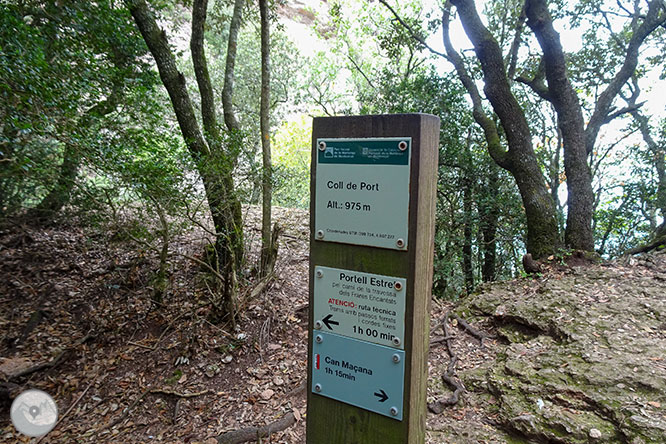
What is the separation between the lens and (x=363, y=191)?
1.39 m

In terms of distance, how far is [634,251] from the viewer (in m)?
6.21

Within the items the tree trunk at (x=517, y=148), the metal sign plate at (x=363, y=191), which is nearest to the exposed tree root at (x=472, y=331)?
the tree trunk at (x=517, y=148)

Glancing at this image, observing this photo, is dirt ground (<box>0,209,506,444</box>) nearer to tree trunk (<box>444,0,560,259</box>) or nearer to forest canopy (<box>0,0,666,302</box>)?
forest canopy (<box>0,0,666,302</box>)

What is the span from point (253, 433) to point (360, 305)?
2.21 m

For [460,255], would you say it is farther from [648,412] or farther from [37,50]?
[37,50]

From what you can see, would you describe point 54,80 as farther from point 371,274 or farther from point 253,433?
A: point 371,274

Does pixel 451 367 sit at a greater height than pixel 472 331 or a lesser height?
lesser

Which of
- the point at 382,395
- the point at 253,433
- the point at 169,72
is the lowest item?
the point at 253,433

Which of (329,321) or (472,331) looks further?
(472,331)

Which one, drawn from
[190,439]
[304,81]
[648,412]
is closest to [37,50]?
[190,439]

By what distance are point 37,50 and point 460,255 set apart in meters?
7.31

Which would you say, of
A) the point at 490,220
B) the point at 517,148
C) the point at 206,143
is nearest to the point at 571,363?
the point at 517,148

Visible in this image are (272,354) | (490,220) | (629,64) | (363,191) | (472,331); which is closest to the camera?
(363,191)

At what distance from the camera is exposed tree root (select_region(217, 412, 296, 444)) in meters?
3.02
